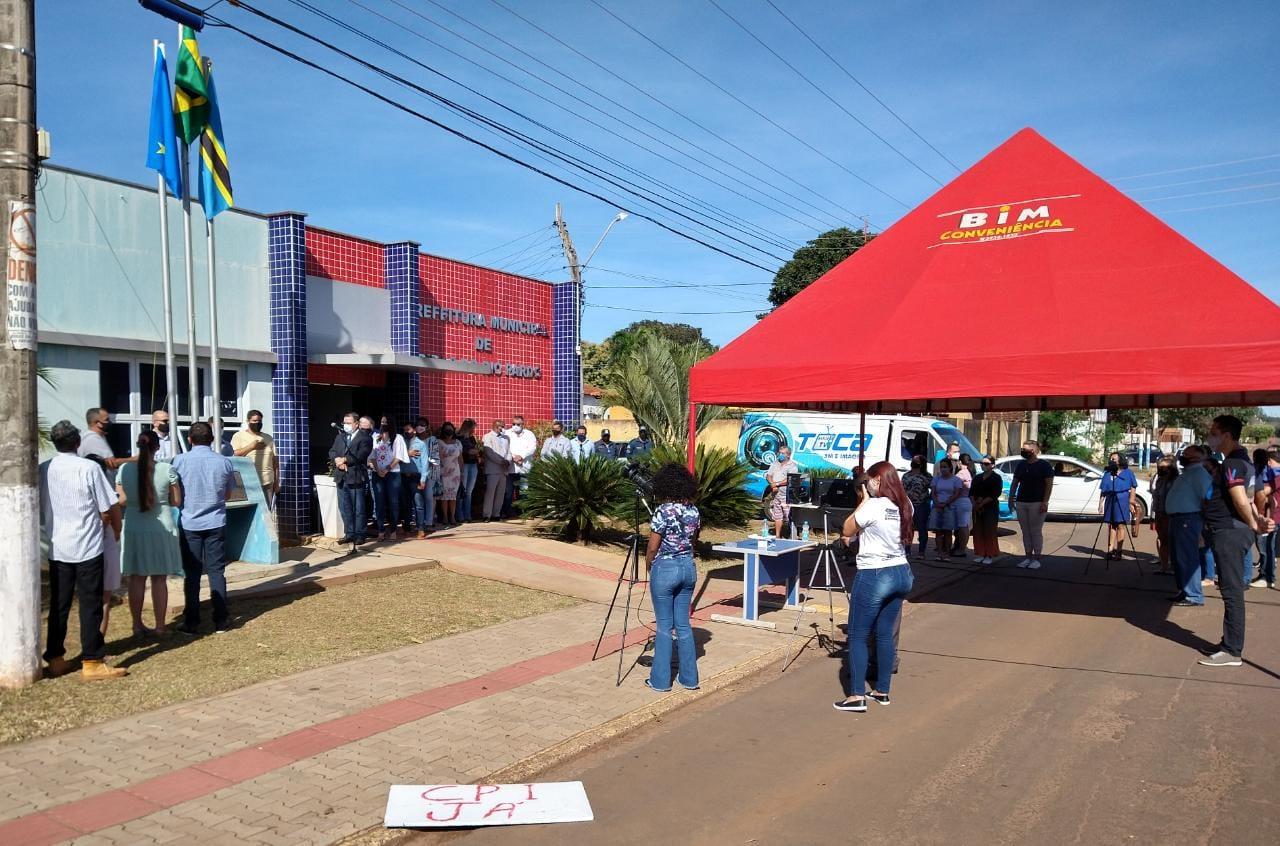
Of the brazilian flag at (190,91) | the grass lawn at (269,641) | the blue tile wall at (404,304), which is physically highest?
the brazilian flag at (190,91)

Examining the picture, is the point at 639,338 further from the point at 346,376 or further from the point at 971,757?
the point at 971,757

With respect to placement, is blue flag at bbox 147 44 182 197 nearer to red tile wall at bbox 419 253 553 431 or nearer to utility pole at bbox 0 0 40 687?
utility pole at bbox 0 0 40 687

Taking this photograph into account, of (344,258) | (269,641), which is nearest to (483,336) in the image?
(344,258)

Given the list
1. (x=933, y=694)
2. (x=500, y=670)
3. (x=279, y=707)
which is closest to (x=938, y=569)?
(x=933, y=694)

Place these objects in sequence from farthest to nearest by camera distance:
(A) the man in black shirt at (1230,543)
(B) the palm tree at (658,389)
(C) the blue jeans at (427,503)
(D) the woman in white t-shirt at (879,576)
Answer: (B) the palm tree at (658,389) < (C) the blue jeans at (427,503) < (A) the man in black shirt at (1230,543) < (D) the woman in white t-shirt at (879,576)

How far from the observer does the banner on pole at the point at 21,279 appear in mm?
6555

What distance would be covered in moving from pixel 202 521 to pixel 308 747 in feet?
10.5

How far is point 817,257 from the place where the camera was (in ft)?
139

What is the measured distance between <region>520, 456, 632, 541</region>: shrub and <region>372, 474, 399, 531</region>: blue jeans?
6.01 ft

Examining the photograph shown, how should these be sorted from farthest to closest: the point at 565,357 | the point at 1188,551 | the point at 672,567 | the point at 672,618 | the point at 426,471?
the point at 565,357
the point at 426,471
the point at 1188,551
the point at 672,618
the point at 672,567

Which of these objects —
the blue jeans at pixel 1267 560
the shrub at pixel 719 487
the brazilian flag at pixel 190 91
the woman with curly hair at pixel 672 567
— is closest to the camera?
the woman with curly hair at pixel 672 567

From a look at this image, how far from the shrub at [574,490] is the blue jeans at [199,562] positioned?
5.99m

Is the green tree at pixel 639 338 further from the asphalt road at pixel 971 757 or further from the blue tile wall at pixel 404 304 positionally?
the asphalt road at pixel 971 757

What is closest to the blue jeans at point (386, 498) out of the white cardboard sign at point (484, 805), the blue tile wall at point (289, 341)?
the blue tile wall at point (289, 341)
